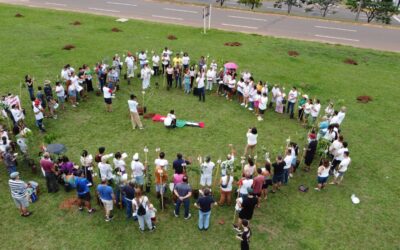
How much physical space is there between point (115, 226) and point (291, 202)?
676 centimetres

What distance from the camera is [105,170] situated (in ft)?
43.9

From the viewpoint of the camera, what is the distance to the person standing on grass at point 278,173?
1390 centimetres

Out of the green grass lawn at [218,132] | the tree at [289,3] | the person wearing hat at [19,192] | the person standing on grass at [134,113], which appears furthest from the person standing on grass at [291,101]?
the tree at [289,3]

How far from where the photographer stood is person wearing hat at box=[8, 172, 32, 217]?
39.8 ft

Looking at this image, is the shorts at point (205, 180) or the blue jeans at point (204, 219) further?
the shorts at point (205, 180)

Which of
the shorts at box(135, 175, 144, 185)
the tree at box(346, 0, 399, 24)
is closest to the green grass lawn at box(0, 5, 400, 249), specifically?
the shorts at box(135, 175, 144, 185)

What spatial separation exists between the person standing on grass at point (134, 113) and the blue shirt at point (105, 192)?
6.33m

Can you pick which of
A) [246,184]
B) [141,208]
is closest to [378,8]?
[246,184]

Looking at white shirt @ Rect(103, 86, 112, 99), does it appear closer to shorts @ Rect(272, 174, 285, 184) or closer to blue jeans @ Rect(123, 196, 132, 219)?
blue jeans @ Rect(123, 196, 132, 219)

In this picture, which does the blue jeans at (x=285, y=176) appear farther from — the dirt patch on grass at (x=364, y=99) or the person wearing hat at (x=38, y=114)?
the person wearing hat at (x=38, y=114)

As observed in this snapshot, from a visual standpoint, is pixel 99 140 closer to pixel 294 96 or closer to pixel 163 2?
pixel 294 96

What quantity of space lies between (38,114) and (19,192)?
5992 mm

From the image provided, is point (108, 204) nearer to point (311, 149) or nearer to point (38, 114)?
point (38, 114)

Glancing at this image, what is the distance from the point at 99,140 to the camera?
1734 cm
